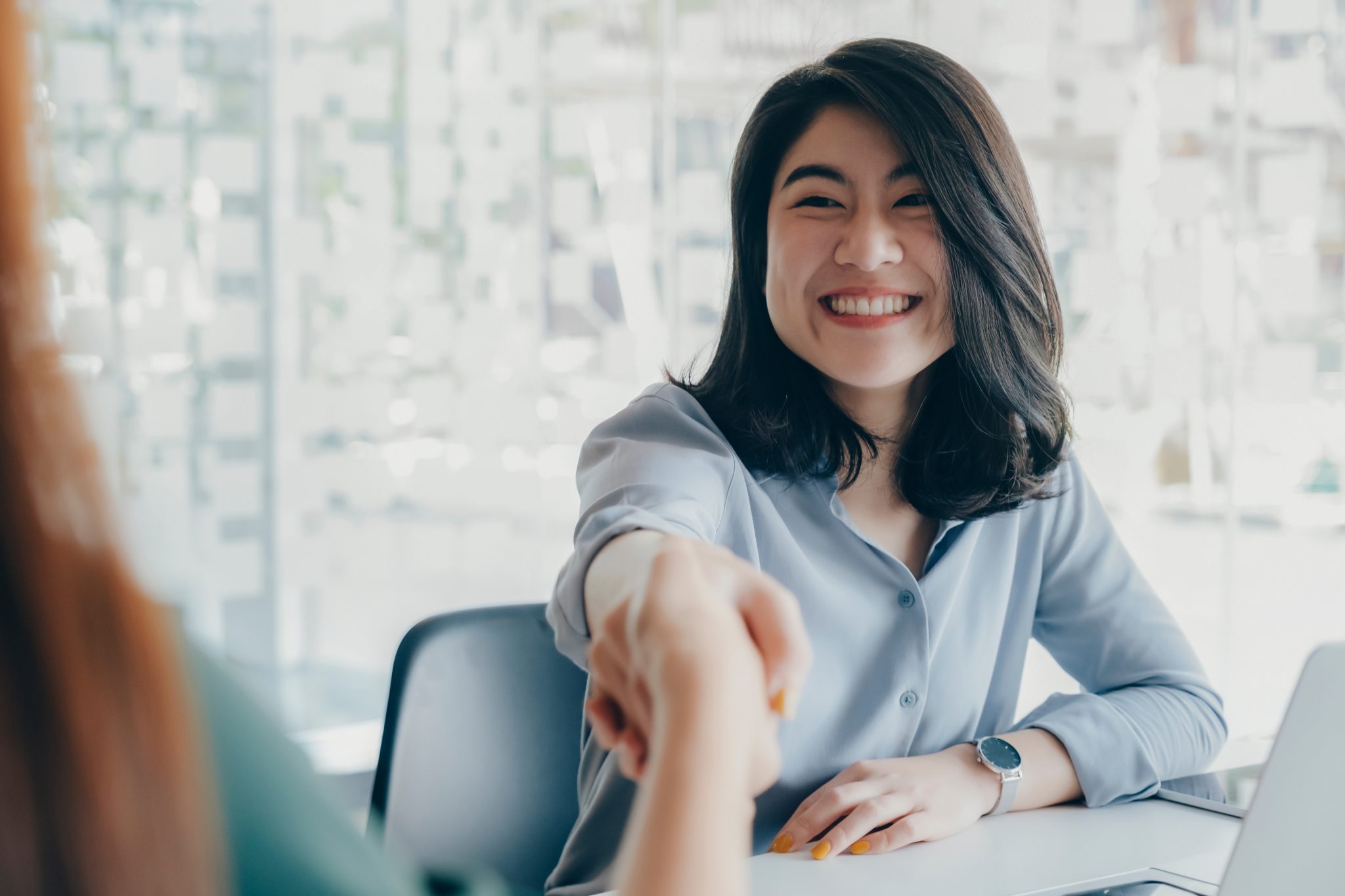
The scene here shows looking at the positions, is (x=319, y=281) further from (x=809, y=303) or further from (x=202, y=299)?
(x=809, y=303)

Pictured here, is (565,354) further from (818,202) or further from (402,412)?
(818,202)

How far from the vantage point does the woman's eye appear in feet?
4.57

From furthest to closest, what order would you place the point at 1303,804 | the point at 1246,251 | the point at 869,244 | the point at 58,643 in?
the point at 1246,251 < the point at 869,244 < the point at 1303,804 < the point at 58,643

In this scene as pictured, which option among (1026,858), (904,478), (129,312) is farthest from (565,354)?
A: (1026,858)

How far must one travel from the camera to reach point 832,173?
4.50 ft

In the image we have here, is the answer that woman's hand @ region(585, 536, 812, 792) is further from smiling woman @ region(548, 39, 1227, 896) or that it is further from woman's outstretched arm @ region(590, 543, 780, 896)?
smiling woman @ region(548, 39, 1227, 896)

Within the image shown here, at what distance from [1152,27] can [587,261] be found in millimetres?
2093

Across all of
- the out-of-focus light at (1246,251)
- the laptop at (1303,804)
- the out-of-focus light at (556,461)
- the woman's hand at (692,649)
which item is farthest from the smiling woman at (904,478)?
the out-of-focus light at (1246,251)

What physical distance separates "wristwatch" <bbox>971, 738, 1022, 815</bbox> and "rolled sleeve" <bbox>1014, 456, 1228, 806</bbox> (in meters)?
0.07

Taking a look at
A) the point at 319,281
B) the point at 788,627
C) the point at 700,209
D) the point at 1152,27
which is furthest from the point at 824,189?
the point at 1152,27

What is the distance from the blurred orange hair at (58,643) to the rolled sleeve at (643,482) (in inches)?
24.8

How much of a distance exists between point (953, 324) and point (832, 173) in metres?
0.23

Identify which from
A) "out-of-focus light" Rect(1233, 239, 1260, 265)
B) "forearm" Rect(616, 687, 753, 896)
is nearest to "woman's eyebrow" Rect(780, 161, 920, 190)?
"forearm" Rect(616, 687, 753, 896)

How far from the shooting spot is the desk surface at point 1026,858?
3.22 feet
